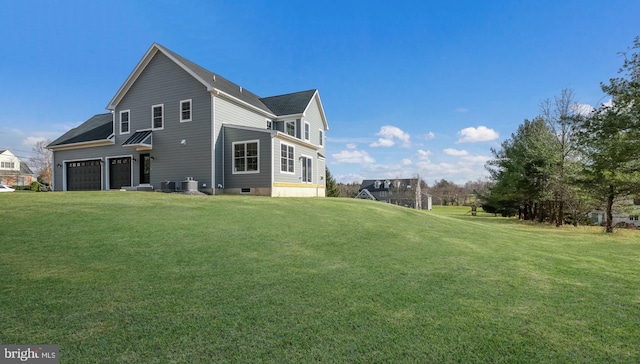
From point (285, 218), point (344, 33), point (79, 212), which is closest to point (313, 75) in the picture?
point (344, 33)

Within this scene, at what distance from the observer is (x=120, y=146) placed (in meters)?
18.6

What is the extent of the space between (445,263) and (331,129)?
22.1m

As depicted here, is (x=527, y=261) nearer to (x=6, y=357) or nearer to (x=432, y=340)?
(x=432, y=340)

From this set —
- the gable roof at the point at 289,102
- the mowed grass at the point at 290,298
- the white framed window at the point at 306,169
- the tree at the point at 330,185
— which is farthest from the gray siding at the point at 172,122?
the tree at the point at 330,185

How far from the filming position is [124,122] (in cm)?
1878

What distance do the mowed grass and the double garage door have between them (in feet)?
39.7

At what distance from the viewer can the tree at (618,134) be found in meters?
12.5

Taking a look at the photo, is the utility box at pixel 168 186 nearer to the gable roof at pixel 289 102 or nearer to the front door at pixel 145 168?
the front door at pixel 145 168

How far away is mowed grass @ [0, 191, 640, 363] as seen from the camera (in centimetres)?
264

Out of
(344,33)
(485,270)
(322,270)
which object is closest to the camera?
(322,270)

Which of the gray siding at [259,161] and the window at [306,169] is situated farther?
the window at [306,169]

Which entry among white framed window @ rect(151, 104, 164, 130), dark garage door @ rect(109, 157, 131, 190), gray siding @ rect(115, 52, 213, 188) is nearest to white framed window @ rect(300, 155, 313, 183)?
gray siding @ rect(115, 52, 213, 188)

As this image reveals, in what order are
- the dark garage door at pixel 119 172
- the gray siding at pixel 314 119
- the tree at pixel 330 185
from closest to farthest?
the dark garage door at pixel 119 172 → the gray siding at pixel 314 119 → the tree at pixel 330 185

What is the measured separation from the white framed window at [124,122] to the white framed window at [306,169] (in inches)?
456
